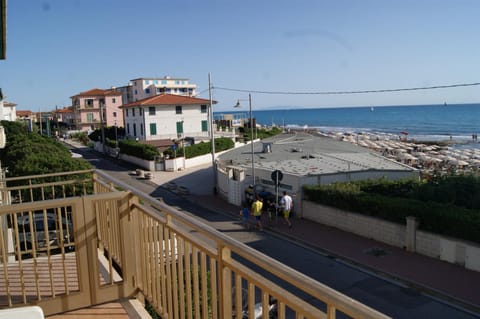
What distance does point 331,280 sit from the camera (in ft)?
44.9

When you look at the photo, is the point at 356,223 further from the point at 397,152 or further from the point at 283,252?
the point at 397,152

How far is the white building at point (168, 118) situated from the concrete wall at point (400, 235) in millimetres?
30635

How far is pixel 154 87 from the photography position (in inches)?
3853

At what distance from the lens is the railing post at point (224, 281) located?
2.66 m

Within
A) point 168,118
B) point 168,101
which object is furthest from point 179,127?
point 168,101

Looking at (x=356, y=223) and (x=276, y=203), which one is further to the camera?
(x=276, y=203)

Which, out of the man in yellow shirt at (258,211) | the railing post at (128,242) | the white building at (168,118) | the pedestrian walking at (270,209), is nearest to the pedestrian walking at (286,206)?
the pedestrian walking at (270,209)

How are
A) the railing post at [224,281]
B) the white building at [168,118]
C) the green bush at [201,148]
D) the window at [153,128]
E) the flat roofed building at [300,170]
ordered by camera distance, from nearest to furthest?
the railing post at [224,281] → the flat roofed building at [300,170] → the green bush at [201,148] → the white building at [168,118] → the window at [153,128]

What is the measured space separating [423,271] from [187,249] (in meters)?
12.9

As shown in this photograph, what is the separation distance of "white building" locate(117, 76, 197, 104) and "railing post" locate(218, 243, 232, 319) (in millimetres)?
94136

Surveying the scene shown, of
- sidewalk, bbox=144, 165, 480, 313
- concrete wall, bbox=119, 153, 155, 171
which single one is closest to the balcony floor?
sidewalk, bbox=144, 165, 480, 313

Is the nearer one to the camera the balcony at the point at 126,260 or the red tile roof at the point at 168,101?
the balcony at the point at 126,260

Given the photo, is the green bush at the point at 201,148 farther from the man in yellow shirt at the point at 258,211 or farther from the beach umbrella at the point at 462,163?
the beach umbrella at the point at 462,163

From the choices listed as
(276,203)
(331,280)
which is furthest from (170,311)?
(276,203)
